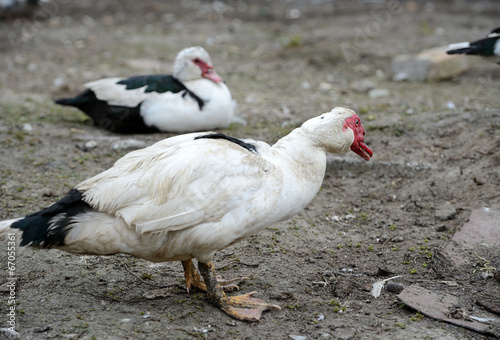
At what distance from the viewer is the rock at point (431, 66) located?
7.43m

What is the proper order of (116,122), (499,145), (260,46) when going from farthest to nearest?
(260,46)
(116,122)
(499,145)

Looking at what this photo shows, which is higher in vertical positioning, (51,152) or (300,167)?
(300,167)

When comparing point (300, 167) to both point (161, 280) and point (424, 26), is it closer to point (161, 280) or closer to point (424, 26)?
point (161, 280)

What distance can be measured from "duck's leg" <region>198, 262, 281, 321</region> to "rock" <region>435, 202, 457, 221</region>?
1.73 m

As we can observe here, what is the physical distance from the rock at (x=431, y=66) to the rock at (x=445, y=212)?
3.62 meters

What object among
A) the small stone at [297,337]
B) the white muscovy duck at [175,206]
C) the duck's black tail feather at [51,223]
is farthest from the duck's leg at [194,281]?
the duck's black tail feather at [51,223]

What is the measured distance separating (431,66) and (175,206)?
5628 millimetres

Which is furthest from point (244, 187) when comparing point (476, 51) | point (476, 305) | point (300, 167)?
point (476, 51)

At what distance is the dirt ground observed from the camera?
3.05 meters

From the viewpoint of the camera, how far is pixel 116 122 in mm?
5648

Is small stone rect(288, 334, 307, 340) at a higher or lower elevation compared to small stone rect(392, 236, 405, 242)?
higher

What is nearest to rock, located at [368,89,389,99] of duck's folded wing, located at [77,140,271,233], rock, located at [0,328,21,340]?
duck's folded wing, located at [77,140,271,233]

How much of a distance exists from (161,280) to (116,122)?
258cm

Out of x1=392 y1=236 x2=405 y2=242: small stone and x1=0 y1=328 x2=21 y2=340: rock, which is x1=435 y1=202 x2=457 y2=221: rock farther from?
x1=0 y1=328 x2=21 y2=340: rock
